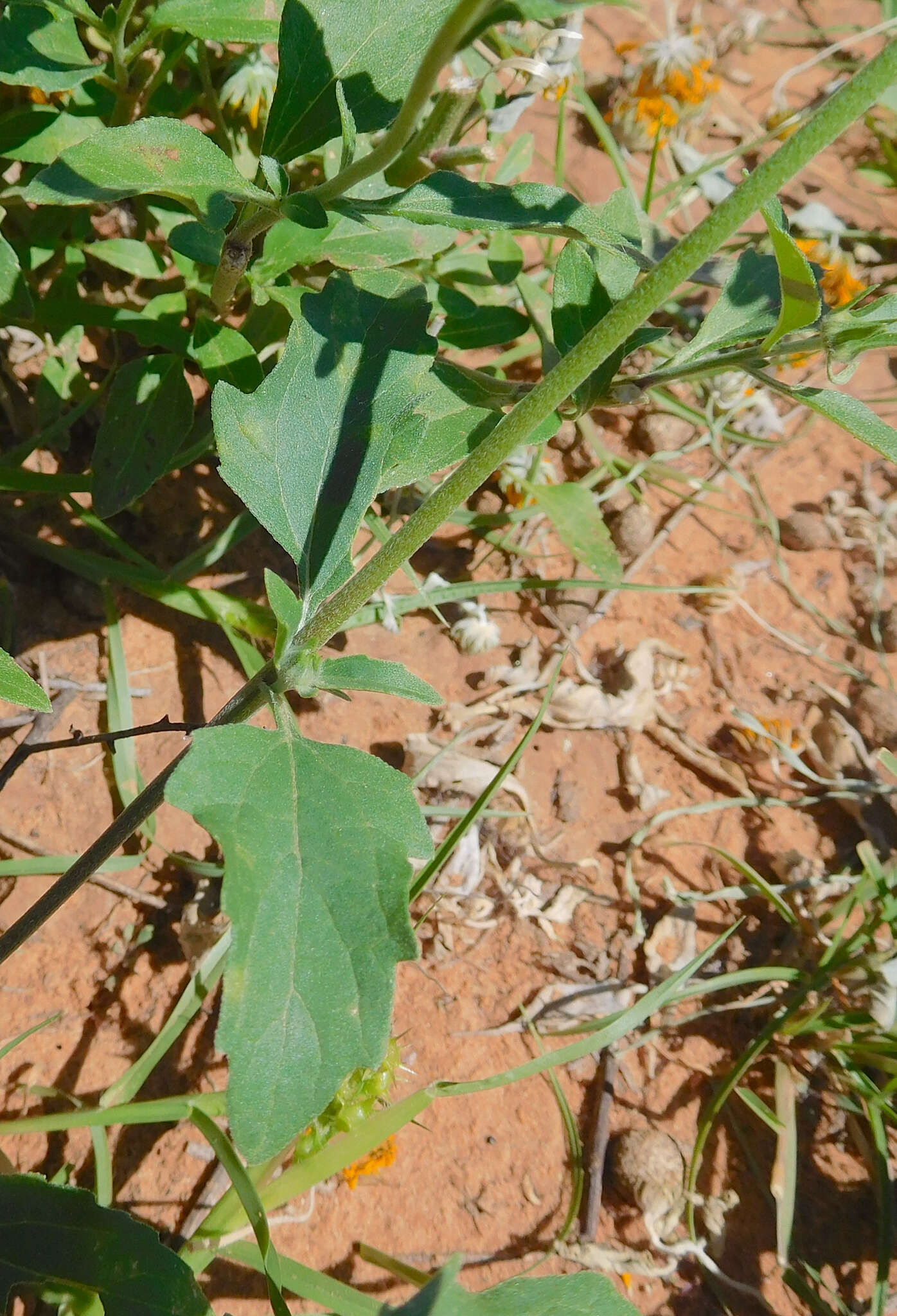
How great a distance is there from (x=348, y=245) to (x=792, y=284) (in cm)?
90

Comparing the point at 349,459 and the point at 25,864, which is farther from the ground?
the point at 349,459

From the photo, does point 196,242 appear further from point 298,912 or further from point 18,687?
point 298,912

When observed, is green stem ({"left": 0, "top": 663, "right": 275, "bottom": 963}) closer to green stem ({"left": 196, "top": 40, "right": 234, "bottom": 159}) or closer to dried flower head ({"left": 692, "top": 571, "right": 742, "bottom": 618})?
green stem ({"left": 196, "top": 40, "right": 234, "bottom": 159})

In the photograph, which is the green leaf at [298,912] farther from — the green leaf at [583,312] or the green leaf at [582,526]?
the green leaf at [582,526]

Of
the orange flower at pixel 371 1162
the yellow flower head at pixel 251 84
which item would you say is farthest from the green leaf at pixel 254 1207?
the yellow flower head at pixel 251 84

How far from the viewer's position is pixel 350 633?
7.25 ft

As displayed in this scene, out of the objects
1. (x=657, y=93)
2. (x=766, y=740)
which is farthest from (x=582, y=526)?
(x=657, y=93)

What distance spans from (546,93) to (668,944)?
2148mm

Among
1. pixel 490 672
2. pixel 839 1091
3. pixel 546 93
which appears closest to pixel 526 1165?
pixel 839 1091

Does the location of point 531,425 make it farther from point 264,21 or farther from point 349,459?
point 264,21

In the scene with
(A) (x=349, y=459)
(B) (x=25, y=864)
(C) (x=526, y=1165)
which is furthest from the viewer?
(C) (x=526, y=1165)

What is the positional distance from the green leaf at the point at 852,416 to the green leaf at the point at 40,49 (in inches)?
45.6

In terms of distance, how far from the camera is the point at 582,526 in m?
2.01

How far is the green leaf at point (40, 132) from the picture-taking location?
1643 mm
